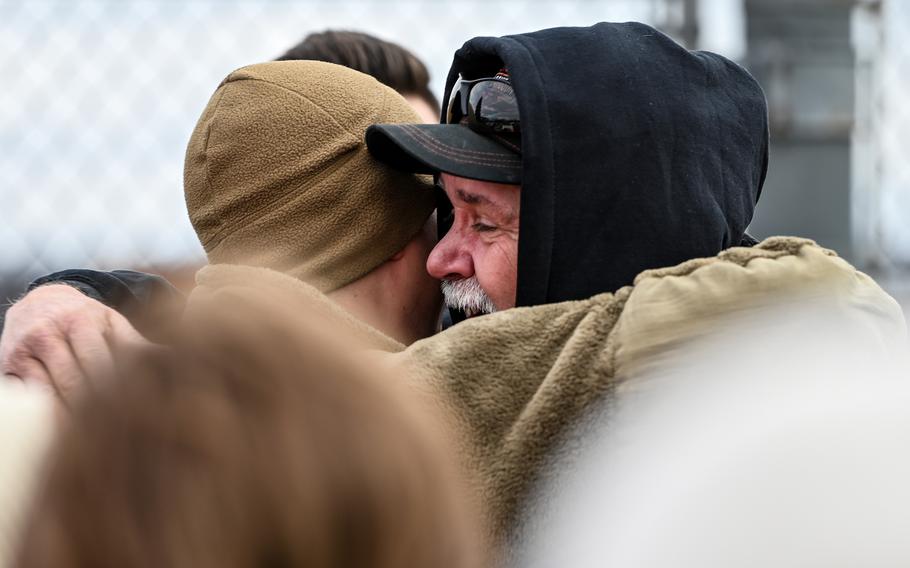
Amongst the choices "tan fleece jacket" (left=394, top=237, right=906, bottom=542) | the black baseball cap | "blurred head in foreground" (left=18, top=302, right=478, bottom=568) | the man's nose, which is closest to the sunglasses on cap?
the black baseball cap

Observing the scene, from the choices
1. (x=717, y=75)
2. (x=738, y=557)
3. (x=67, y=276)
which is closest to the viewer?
(x=738, y=557)

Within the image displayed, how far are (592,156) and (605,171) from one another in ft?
0.08

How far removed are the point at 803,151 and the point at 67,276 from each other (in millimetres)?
1850

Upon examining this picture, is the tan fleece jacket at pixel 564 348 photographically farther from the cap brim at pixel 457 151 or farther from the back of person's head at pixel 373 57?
the back of person's head at pixel 373 57

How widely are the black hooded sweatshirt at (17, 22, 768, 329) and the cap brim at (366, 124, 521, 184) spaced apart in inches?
3.9

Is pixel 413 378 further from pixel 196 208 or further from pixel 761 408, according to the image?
pixel 196 208

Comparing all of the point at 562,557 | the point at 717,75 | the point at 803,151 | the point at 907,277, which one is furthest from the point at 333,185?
the point at 907,277

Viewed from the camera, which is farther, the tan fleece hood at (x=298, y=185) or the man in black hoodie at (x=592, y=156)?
the tan fleece hood at (x=298, y=185)

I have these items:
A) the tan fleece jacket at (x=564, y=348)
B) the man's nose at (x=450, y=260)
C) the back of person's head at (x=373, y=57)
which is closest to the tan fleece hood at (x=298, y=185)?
the man's nose at (x=450, y=260)

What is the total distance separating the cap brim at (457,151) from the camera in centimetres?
152

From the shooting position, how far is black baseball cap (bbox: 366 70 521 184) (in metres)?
1.50

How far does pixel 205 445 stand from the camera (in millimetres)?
617

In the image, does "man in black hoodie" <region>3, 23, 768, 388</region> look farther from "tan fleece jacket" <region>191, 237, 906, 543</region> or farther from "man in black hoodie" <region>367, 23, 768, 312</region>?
"tan fleece jacket" <region>191, 237, 906, 543</region>

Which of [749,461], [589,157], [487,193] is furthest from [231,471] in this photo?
[487,193]
